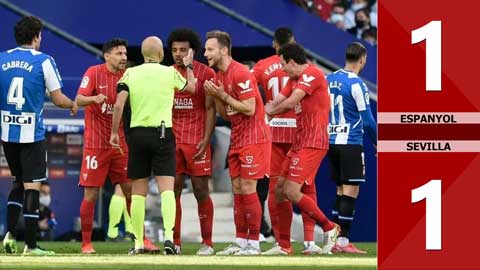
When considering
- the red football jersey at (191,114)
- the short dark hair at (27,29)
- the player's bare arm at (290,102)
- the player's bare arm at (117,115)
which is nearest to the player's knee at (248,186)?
the red football jersey at (191,114)

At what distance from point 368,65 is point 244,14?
2158 millimetres

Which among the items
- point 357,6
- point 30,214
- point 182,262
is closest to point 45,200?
point 30,214

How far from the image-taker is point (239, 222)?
13664 mm

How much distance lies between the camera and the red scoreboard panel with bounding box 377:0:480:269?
750 cm

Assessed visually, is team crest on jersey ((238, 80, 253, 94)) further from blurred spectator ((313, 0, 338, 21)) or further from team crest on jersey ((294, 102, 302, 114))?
blurred spectator ((313, 0, 338, 21))

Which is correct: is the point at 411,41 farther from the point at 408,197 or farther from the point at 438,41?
the point at 408,197

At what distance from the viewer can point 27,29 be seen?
13070 mm

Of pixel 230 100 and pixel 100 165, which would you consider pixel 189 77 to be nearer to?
pixel 230 100

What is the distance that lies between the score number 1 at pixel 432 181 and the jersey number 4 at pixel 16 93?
6345mm

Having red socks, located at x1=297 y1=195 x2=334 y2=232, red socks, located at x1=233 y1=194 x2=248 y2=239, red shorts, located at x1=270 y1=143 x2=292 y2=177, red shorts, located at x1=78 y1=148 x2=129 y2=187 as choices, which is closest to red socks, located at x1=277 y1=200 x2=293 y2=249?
red socks, located at x1=297 y1=195 x2=334 y2=232

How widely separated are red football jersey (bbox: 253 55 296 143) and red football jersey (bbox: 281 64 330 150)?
0.68 meters

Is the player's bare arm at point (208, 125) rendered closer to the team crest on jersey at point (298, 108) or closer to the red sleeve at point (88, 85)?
the team crest on jersey at point (298, 108)

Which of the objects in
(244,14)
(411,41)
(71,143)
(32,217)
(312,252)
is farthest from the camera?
(244,14)

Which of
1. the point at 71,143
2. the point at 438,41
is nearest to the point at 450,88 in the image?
the point at 438,41
